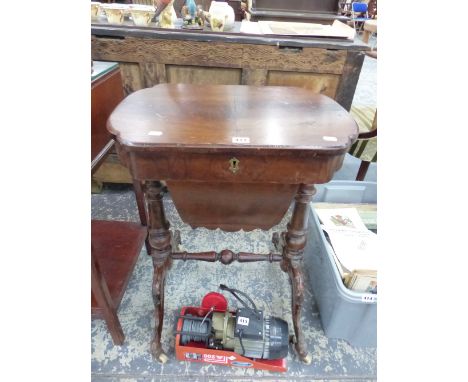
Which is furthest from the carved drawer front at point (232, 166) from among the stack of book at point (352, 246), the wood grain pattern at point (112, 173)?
the wood grain pattern at point (112, 173)

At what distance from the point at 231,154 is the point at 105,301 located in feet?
2.19

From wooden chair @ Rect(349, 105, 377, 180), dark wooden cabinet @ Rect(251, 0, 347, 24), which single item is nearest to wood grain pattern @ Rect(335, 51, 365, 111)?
wooden chair @ Rect(349, 105, 377, 180)

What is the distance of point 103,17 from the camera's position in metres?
1.64

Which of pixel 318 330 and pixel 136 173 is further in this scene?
pixel 318 330

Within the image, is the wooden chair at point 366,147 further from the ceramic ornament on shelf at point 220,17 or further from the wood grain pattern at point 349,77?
the ceramic ornament on shelf at point 220,17

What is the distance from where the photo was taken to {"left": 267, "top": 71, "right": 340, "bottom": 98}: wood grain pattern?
1549 mm

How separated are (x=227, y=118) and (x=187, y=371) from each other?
88 cm

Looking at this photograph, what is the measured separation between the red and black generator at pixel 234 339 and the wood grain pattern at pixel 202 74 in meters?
1.10

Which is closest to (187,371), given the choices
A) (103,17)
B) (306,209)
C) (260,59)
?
(306,209)

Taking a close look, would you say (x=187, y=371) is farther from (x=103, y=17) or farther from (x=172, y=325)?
(x=103, y=17)

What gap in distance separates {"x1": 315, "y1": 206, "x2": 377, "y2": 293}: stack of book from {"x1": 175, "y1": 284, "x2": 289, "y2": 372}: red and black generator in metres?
0.30

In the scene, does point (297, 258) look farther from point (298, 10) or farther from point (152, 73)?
point (298, 10)

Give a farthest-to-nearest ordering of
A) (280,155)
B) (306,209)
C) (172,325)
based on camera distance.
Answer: (172,325) < (306,209) < (280,155)
